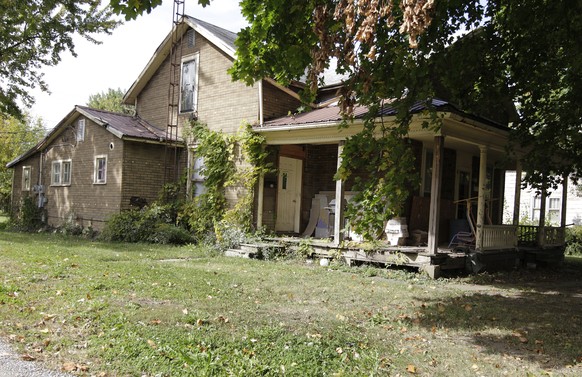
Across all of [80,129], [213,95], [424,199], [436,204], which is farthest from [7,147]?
[436,204]

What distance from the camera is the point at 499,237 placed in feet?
41.0

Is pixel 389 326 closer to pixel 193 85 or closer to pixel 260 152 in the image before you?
pixel 260 152

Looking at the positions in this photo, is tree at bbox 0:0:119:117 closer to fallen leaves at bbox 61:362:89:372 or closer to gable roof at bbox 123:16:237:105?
gable roof at bbox 123:16:237:105

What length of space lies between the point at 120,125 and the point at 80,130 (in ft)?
8.89

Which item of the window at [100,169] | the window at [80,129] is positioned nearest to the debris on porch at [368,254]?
the window at [100,169]

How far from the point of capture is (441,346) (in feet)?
17.4

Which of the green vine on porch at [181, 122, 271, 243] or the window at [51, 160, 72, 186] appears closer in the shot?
the green vine on porch at [181, 122, 271, 243]

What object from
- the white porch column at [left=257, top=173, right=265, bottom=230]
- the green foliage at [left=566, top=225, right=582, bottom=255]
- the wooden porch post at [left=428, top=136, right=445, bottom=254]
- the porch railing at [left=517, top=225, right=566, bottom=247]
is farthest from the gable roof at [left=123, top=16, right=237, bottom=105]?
the green foliage at [left=566, top=225, right=582, bottom=255]

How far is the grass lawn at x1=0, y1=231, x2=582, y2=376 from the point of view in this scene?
180 inches

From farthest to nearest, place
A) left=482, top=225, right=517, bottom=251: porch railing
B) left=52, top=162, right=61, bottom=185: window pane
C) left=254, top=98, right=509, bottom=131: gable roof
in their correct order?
1. left=52, top=162, right=61, bottom=185: window pane
2. left=482, top=225, right=517, bottom=251: porch railing
3. left=254, top=98, right=509, bottom=131: gable roof

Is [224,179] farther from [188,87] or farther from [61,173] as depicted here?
[61,173]

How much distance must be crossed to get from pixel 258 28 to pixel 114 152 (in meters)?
10.8

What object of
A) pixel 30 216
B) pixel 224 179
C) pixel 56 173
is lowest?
pixel 30 216

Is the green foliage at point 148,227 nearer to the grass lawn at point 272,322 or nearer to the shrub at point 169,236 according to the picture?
the shrub at point 169,236
